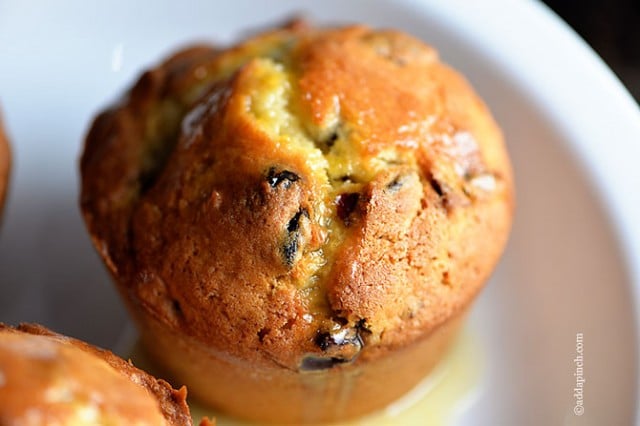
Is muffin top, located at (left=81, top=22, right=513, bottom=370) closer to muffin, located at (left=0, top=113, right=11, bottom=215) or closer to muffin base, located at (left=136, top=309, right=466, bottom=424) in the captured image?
muffin base, located at (left=136, top=309, right=466, bottom=424)

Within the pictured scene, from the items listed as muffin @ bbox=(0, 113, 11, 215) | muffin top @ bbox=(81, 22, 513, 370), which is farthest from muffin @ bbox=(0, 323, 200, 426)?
muffin @ bbox=(0, 113, 11, 215)

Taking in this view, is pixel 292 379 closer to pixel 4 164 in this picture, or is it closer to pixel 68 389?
pixel 68 389

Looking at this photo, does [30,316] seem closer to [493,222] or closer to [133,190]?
[133,190]

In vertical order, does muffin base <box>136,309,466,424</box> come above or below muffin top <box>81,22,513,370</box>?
below

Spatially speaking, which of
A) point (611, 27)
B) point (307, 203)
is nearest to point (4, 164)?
point (307, 203)

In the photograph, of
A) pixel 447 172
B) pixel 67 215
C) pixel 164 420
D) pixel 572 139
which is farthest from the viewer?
pixel 67 215

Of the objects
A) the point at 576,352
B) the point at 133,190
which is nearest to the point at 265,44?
the point at 133,190

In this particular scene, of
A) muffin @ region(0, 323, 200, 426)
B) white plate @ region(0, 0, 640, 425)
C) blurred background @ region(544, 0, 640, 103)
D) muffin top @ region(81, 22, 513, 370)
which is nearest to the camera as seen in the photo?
muffin @ region(0, 323, 200, 426)

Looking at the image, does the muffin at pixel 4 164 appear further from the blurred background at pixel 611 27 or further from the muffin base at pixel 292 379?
the blurred background at pixel 611 27
